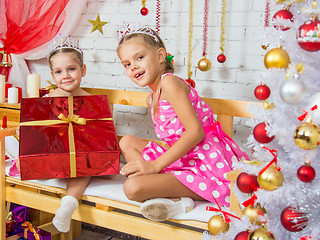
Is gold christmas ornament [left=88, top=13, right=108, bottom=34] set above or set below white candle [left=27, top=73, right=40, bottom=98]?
above

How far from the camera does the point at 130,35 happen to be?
1486 mm

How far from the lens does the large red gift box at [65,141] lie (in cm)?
136

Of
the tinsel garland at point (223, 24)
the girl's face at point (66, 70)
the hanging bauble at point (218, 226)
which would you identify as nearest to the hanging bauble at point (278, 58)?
the hanging bauble at point (218, 226)

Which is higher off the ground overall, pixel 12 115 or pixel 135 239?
pixel 12 115

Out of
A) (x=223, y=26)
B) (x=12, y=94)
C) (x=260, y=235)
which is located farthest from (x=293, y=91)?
(x=12, y=94)

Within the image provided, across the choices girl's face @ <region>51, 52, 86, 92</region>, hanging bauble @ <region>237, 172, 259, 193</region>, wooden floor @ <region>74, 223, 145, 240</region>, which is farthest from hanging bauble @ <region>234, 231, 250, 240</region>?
wooden floor @ <region>74, 223, 145, 240</region>

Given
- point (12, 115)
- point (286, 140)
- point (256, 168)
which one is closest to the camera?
point (286, 140)

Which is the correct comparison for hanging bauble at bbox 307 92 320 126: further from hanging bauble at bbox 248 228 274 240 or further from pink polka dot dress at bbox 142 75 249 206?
pink polka dot dress at bbox 142 75 249 206

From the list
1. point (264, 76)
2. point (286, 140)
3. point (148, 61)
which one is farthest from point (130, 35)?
point (286, 140)

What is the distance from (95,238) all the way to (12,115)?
795 mm

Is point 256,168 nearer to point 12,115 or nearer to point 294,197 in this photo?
point 294,197

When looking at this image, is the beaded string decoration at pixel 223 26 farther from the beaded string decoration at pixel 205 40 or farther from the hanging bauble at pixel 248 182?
A: the hanging bauble at pixel 248 182

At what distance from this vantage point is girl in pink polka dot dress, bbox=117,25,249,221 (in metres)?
1.28

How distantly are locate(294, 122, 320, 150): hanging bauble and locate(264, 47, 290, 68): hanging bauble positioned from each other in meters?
0.16
